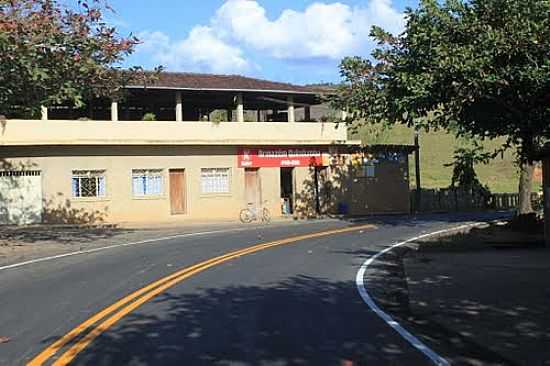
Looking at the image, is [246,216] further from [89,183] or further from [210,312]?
[210,312]

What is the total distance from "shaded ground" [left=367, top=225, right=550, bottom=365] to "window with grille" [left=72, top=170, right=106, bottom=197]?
16.9m

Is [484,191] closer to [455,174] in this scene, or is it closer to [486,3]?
→ [455,174]

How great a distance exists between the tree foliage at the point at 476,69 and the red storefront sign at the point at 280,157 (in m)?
11.3

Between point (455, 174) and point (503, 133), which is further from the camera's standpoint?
point (455, 174)

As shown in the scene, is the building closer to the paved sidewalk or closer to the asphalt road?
the asphalt road

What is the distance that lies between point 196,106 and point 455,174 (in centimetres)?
1560

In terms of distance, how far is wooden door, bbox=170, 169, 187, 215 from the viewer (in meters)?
33.4

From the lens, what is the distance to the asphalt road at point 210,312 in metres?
7.43

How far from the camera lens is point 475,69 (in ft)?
62.1

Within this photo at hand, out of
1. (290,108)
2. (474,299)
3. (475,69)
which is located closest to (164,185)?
(290,108)

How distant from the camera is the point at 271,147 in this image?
35.4 m

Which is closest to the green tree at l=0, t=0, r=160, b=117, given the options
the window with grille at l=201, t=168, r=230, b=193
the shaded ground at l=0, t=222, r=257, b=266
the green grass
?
the shaded ground at l=0, t=222, r=257, b=266

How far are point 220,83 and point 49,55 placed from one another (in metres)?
18.4

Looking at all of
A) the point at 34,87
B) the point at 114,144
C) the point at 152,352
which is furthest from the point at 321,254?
the point at 114,144
